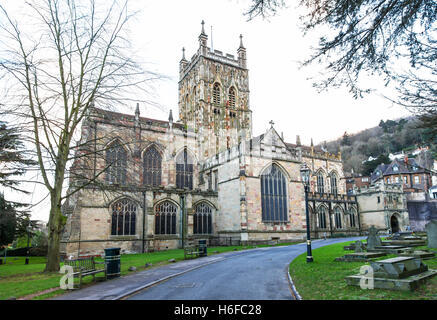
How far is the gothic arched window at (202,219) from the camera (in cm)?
2957

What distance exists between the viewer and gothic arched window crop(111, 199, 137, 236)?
25.3 metres

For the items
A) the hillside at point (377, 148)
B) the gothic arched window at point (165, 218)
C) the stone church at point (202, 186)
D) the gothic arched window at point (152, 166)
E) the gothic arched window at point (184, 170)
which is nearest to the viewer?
the stone church at point (202, 186)

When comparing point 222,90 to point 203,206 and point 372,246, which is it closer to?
point 203,206

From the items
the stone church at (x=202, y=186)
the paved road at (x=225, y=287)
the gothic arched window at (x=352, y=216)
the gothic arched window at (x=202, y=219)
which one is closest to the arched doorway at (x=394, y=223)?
the stone church at (x=202, y=186)

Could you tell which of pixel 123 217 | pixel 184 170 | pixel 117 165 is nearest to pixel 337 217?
pixel 184 170

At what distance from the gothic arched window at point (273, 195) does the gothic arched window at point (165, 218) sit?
8.72 meters

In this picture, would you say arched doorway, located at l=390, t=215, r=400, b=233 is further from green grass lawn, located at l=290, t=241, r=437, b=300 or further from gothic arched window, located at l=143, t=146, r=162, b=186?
green grass lawn, located at l=290, t=241, r=437, b=300

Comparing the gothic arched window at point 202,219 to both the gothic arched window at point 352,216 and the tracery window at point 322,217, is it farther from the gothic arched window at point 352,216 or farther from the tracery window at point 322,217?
the gothic arched window at point 352,216

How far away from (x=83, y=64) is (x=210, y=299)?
11.9 metres

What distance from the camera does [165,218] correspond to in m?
27.4

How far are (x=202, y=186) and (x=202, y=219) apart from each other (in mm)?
5905

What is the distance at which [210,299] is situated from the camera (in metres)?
7.21

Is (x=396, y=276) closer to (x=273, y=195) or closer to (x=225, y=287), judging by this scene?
(x=225, y=287)
